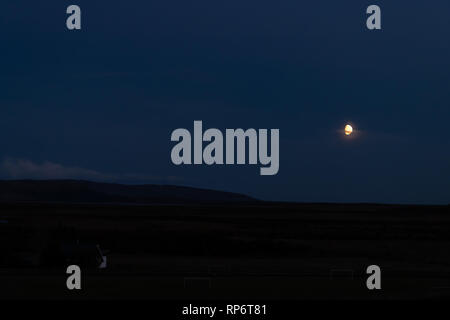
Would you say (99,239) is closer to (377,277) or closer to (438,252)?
(438,252)

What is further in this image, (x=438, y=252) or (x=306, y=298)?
(x=438, y=252)

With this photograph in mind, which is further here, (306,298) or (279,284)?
(279,284)

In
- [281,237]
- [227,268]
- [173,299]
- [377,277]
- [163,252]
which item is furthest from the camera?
[281,237]

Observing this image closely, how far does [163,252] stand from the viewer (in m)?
51.5

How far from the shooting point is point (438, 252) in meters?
Result: 54.0

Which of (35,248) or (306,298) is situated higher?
(35,248)

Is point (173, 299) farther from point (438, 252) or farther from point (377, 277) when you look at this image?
point (438, 252)

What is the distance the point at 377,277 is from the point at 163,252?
25150 millimetres

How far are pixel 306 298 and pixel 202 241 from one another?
120 ft
